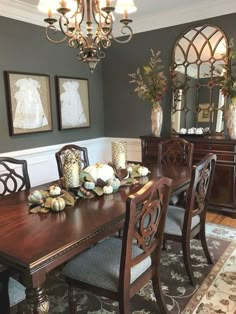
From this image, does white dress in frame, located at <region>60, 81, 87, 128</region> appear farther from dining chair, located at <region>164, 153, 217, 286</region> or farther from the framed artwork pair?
dining chair, located at <region>164, 153, 217, 286</region>

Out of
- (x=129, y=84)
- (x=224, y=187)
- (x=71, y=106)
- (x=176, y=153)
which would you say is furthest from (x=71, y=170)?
(x=129, y=84)

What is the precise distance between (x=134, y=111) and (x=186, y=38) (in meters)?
1.31

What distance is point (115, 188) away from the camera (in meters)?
2.08

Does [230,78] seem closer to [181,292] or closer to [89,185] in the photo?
[89,185]

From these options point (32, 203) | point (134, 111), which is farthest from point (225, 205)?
point (32, 203)

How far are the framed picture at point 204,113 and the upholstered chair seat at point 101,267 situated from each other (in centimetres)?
261

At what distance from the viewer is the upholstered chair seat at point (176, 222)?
2223 mm

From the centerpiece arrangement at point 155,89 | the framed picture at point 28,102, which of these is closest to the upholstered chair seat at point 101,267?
the framed picture at point 28,102

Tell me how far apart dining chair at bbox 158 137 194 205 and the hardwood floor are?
796 millimetres

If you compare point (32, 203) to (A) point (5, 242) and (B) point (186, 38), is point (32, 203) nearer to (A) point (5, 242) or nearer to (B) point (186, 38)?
(A) point (5, 242)

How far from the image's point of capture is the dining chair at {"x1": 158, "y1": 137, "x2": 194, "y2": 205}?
3.00 meters

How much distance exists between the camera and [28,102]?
12.2ft

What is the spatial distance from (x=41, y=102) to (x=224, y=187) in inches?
104

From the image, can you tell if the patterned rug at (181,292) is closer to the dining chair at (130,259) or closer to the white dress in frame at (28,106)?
the dining chair at (130,259)
